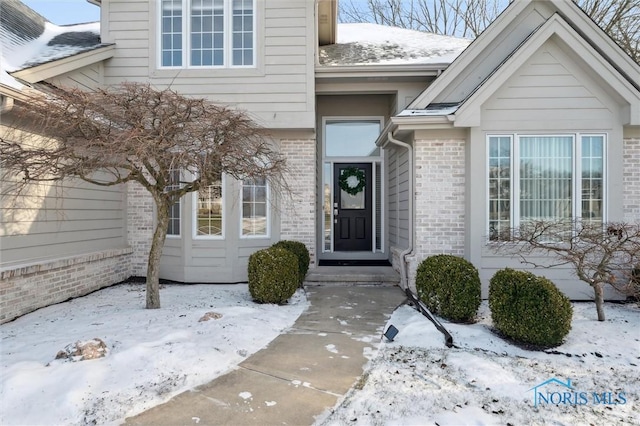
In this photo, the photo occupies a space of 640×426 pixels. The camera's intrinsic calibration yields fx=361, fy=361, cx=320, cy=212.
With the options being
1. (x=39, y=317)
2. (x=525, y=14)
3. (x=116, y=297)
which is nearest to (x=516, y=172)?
(x=525, y=14)

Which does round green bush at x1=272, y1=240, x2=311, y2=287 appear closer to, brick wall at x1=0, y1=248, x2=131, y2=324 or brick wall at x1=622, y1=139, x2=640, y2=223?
brick wall at x1=0, y1=248, x2=131, y2=324

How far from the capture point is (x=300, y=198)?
7578 millimetres

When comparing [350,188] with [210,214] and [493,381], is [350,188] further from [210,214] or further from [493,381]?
[493,381]

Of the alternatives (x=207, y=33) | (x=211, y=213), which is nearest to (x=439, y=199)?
(x=211, y=213)

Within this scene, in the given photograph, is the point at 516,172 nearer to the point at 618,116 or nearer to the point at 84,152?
the point at 618,116

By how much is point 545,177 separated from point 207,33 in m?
6.82

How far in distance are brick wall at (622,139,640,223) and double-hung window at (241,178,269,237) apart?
644 centimetres

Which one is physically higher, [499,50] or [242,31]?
[242,31]

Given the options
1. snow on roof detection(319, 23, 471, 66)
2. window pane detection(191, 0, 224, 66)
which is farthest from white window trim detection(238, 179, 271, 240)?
snow on roof detection(319, 23, 471, 66)

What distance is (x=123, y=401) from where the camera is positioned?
2.78 meters

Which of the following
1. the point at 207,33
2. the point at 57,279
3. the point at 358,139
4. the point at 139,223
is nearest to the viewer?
the point at 57,279

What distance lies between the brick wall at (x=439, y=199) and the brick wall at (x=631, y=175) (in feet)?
8.80

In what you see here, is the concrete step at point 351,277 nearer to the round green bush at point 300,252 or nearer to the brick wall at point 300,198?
the round green bush at point 300,252

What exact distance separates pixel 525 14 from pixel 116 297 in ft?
28.8
